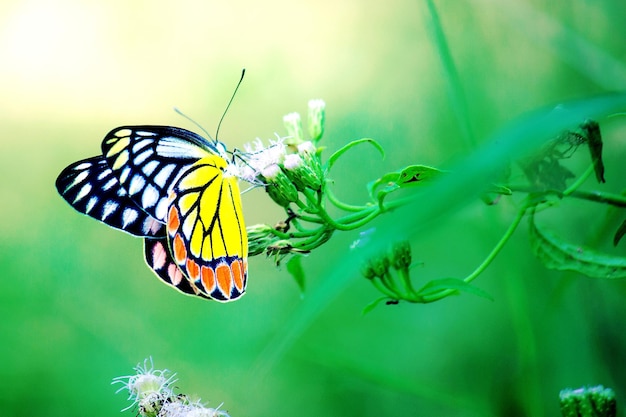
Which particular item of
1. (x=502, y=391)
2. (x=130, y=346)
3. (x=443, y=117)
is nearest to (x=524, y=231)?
(x=502, y=391)

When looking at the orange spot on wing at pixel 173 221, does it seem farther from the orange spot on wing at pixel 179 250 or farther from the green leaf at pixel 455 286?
the green leaf at pixel 455 286

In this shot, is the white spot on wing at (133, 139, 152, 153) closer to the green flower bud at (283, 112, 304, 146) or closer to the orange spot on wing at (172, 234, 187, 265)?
the orange spot on wing at (172, 234, 187, 265)

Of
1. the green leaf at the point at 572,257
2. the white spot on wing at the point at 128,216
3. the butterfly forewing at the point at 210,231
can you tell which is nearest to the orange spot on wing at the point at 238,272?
the butterfly forewing at the point at 210,231

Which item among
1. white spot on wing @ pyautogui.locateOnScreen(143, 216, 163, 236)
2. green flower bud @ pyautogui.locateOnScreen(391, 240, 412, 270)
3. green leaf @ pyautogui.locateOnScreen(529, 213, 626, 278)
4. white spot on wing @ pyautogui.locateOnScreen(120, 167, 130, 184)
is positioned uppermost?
white spot on wing @ pyautogui.locateOnScreen(120, 167, 130, 184)

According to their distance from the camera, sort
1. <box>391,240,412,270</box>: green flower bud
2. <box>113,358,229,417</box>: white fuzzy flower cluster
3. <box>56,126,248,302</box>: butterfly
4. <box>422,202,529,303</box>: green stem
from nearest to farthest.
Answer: <box>422,202,529,303</box>: green stem
<box>391,240,412,270</box>: green flower bud
<box>113,358,229,417</box>: white fuzzy flower cluster
<box>56,126,248,302</box>: butterfly

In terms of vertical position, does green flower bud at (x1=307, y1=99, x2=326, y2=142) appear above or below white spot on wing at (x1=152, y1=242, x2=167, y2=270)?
above

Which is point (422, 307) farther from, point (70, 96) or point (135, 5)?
point (135, 5)

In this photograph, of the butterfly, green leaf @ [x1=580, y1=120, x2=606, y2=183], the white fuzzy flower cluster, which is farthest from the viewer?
the butterfly

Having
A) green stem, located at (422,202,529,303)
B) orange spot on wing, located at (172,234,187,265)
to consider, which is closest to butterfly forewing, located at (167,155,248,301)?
orange spot on wing, located at (172,234,187,265)
